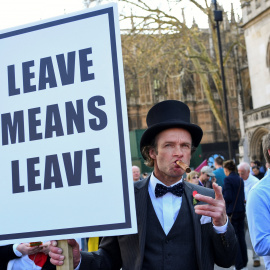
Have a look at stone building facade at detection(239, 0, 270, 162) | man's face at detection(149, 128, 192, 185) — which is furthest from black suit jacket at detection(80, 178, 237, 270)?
stone building facade at detection(239, 0, 270, 162)

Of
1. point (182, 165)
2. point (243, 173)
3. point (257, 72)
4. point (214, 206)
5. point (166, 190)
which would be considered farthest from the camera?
point (257, 72)

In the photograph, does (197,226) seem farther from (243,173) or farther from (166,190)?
(243,173)

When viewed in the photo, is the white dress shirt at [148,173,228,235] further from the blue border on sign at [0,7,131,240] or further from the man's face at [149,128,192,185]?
the blue border on sign at [0,7,131,240]

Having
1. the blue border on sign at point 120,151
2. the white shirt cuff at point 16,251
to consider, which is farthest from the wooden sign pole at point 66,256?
the white shirt cuff at point 16,251

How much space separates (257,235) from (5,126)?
1827mm

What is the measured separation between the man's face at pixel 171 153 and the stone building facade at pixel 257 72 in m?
26.0

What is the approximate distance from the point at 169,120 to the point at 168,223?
0.58 m

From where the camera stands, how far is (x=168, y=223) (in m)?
2.84

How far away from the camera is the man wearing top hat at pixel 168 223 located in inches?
106

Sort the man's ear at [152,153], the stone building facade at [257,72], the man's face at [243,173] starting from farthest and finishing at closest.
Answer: the stone building facade at [257,72] → the man's face at [243,173] → the man's ear at [152,153]

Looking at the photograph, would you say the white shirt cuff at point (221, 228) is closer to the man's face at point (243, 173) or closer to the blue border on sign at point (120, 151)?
the blue border on sign at point (120, 151)

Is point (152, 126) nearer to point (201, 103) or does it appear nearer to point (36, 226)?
point (36, 226)

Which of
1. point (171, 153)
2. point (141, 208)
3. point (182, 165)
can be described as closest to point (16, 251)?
point (141, 208)

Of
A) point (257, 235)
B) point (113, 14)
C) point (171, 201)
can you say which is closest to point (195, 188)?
point (171, 201)
